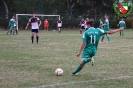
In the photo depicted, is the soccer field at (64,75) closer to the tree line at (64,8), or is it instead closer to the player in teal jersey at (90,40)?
the player in teal jersey at (90,40)

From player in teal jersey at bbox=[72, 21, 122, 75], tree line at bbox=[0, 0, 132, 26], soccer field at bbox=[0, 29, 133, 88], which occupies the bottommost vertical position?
soccer field at bbox=[0, 29, 133, 88]

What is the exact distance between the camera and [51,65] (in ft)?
37.4

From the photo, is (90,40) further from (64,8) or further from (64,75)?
(64,8)

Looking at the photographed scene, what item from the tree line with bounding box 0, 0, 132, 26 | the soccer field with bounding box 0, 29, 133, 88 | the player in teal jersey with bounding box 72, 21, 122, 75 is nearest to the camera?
the soccer field with bounding box 0, 29, 133, 88

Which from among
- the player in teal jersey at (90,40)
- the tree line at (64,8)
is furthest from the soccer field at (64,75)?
the tree line at (64,8)

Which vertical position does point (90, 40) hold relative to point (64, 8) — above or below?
below

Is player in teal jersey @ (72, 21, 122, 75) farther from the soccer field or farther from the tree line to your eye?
the tree line

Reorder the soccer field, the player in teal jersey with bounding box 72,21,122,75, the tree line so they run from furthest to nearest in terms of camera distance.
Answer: the tree line < the player in teal jersey with bounding box 72,21,122,75 < the soccer field

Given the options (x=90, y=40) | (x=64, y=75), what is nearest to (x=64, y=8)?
(x=64, y=75)

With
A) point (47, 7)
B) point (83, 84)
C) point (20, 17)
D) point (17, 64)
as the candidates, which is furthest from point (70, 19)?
point (83, 84)

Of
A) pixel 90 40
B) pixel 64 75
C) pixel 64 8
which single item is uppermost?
pixel 64 8

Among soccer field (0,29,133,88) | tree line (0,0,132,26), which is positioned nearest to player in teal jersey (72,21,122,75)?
soccer field (0,29,133,88)

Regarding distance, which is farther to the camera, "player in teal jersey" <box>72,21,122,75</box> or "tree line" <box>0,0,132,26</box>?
"tree line" <box>0,0,132,26</box>

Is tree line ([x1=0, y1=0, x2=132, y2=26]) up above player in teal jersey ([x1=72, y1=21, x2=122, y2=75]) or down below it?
above
